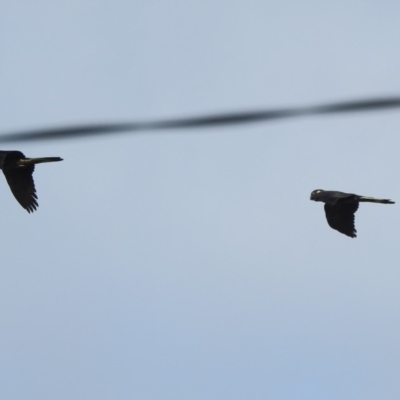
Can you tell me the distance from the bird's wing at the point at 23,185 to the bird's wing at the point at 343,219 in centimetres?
807

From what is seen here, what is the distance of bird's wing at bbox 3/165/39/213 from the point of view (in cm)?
1969

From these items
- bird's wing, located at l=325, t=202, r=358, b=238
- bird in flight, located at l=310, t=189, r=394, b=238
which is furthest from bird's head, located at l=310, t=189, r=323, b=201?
bird's wing, located at l=325, t=202, r=358, b=238

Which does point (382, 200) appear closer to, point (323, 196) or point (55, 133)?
point (323, 196)

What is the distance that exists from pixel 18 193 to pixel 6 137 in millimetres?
16093

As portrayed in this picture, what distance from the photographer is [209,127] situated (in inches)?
137

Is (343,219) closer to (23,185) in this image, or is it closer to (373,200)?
(373,200)

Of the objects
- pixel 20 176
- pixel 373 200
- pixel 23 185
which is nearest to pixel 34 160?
pixel 20 176

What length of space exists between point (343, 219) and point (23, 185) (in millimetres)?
Result: 8725

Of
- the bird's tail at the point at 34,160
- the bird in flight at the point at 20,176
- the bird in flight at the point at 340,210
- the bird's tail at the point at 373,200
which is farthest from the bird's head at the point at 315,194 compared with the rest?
the bird's tail at the point at 34,160

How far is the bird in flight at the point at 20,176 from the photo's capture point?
18766 millimetres

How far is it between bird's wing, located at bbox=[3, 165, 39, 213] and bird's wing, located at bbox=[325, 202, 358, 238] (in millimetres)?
8075

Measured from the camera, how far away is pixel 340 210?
2184cm

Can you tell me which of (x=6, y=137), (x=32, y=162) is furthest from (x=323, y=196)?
(x=6, y=137)

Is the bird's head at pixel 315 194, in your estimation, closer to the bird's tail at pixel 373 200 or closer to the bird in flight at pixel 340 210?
the bird in flight at pixel 340 210
